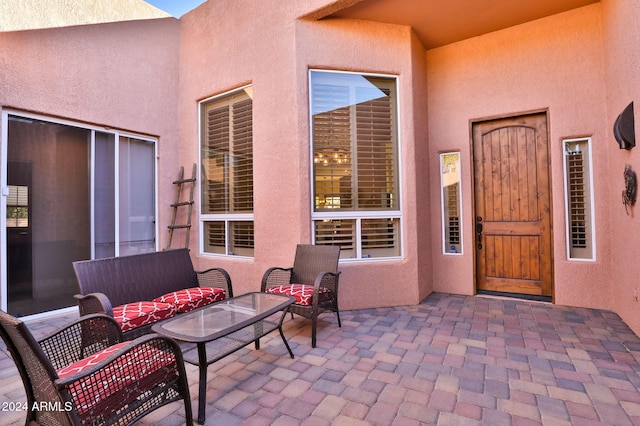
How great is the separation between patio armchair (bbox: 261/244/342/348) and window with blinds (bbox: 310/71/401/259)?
0.50m

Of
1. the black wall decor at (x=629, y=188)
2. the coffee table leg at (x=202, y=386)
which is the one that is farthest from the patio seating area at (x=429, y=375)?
the black wall decor at (x=629, y=188)

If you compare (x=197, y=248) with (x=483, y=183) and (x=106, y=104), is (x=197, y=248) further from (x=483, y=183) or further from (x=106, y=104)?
(x=483, y=183)

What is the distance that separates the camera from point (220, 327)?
221 cm

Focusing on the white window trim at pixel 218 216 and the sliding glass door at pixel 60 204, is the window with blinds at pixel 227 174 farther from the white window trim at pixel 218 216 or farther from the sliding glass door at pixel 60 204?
the sliding glass door at pixel 60 204

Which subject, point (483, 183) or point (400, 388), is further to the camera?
point (483, 183)

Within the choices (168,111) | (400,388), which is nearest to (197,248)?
(168,111)

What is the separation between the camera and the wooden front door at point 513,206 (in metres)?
4.25

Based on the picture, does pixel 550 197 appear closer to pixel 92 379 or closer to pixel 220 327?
pixel 220 327

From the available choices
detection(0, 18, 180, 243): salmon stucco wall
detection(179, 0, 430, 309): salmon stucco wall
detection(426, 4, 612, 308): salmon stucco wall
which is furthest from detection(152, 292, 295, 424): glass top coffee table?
detection(426, 4, 612, 308): salmon stucco wall

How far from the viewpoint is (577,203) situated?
402 cm

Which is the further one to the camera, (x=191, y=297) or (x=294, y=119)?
(x=294, y=119)

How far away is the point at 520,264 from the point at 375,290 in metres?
2.12

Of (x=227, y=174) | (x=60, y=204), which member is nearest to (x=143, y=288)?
(x=60, y=204)

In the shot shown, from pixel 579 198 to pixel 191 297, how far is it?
15.9 feet
